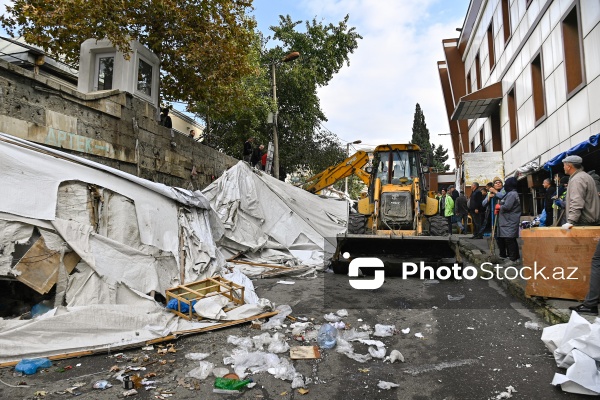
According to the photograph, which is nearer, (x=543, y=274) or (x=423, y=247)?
(x=543, y=274)

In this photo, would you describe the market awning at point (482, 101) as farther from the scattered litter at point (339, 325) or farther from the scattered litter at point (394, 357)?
the scattered litter at point (394, 357)

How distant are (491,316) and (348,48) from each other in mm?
19983

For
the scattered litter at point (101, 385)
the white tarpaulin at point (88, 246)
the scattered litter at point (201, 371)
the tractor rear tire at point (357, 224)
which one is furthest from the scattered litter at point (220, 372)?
the tractor rear tire at point (357, 224)

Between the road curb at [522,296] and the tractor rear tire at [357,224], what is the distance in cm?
257

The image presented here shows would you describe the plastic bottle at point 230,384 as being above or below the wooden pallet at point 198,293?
below

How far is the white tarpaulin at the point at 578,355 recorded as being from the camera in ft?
8.68

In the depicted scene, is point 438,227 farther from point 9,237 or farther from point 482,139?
point 482,139

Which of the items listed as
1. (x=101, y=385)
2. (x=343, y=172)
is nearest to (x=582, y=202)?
(x=101, y=385)

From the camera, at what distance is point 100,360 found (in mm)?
3428

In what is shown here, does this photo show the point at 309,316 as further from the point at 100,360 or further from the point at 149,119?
the point at 149,119

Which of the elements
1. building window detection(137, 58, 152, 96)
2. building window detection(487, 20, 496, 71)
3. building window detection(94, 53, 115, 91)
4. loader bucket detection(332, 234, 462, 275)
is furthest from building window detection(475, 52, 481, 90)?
building window detection(94, 53, 115, 91)

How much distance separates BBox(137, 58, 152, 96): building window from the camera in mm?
8797

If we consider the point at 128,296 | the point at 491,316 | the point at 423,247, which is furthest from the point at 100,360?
the point at 423,247

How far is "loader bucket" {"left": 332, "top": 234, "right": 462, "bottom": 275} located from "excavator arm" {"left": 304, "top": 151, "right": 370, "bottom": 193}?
→ 4.05 m
